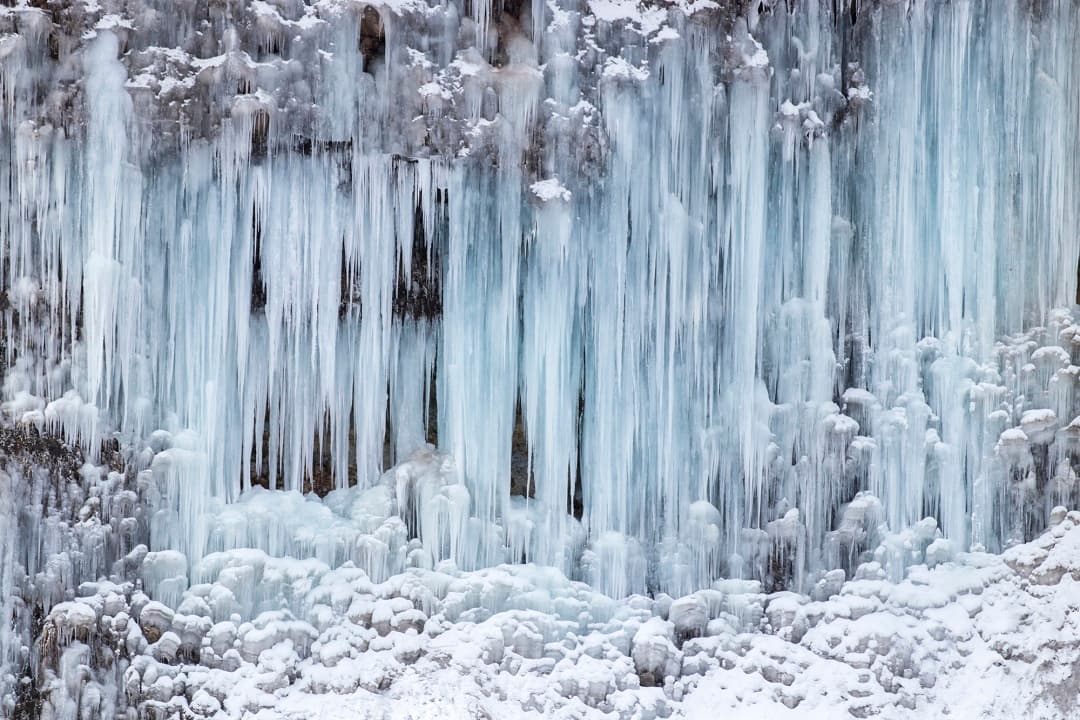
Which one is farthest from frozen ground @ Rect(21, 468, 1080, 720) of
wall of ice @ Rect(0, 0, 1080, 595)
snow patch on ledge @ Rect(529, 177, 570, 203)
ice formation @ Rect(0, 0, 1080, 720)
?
snow patch on ledge @ Rect(529, 177, 570, 203)

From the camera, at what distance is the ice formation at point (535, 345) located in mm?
7145

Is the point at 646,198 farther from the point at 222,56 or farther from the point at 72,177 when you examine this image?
the point at 72,177

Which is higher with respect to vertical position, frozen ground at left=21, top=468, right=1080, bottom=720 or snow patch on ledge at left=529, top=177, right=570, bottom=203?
snow patch on ledge at left=529, top=177, right=570, bottom=203

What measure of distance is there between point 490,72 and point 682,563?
9.36 feet

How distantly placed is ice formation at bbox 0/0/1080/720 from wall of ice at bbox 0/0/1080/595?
0.8 inches

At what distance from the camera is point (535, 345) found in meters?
7.59

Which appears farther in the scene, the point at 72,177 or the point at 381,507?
the point at 381,507

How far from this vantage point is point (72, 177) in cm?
713

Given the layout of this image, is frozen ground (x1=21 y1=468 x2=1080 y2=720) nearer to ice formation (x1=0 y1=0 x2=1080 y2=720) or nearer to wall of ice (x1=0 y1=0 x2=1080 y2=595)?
ice formation (x1=0 y1=0 x2=1080 y2=720)

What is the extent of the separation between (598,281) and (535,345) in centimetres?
49

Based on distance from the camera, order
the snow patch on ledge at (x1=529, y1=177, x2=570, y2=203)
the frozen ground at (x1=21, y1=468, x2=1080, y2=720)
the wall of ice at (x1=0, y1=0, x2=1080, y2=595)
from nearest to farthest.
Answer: the frozen ground at (x1=21, y1=468, x2=1080, y2=720) → the wall of ice at (x1=0, y1=0, x2=1080, y2=595) → the snow patch on ledge at (x1=529, y1=177, x2=570, y2=203)

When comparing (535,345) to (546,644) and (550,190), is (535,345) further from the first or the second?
(546,644)

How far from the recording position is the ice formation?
714cm

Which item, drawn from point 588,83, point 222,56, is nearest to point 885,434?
point 588,83
